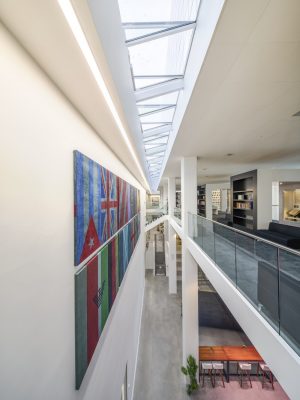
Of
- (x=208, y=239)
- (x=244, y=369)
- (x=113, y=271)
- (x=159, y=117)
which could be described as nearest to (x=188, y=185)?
(x=208, y=239)

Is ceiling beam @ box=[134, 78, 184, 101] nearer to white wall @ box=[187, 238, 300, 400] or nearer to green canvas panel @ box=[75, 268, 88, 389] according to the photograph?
green canvas panel @ box=[75, 268, 88, 389]

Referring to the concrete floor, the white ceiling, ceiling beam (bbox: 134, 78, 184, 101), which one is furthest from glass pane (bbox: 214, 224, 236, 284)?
the concrete floor

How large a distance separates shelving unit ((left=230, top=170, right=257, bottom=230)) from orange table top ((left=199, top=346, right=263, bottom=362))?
432 cm

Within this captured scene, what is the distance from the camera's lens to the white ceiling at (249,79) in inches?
54.6

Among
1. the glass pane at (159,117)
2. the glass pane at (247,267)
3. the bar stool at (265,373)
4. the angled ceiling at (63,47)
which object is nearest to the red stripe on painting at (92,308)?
the angled ceiling at (63,47)

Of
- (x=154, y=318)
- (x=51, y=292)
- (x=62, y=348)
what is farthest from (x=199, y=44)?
(x=154, y=318)

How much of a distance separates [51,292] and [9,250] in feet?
1.89

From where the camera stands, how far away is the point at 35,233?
1362 mm

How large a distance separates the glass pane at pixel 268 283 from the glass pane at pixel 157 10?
97.6 inches

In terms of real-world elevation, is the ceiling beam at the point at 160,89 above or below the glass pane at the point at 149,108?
below

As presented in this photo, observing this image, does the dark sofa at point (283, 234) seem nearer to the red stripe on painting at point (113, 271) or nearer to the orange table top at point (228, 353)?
the orange table top at point (228, 353)

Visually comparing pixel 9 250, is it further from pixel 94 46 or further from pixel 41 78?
pixel 94 46

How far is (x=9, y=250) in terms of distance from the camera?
1134 millimetres

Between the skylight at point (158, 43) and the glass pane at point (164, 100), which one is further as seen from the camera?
the glass pane at point (164, 100)
